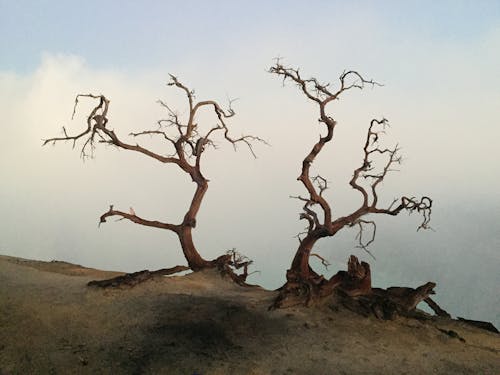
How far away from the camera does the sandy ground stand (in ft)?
26.5

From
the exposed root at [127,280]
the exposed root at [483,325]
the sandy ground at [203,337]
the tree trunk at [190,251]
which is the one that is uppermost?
the tree trunk at [190,251]

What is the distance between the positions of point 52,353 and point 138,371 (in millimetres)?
1929

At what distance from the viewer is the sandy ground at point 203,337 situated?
8.08 meters

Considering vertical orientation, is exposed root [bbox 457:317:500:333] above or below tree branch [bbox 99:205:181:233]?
below

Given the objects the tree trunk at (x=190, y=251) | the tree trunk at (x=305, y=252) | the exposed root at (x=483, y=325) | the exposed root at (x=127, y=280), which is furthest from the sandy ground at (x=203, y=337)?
the tree trunk at (x=190, y=251)

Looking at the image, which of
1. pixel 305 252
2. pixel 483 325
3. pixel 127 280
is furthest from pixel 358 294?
pixel 127 280

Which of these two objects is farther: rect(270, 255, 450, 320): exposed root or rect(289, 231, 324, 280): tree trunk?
rect(289, 231, 324, 280): tree trunk

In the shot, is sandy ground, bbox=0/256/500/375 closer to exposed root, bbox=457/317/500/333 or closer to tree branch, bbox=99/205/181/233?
exposed root, bbox=457/317/500/333

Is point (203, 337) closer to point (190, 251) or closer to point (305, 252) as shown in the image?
point (305, 252)

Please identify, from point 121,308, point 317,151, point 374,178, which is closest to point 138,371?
point 121,308

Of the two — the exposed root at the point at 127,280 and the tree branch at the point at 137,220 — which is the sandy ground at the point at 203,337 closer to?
the exposed root at the point at 127,280

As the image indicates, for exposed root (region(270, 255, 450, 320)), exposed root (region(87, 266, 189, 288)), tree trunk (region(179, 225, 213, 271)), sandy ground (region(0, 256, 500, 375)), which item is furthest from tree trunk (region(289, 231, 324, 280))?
exposed root (region(87, 266, 189, 288))

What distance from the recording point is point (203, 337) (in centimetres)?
923

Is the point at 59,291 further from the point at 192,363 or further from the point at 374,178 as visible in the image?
the point at 374,178
